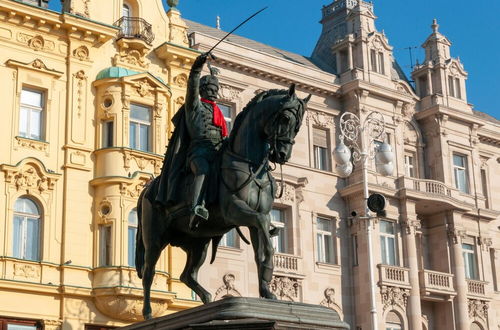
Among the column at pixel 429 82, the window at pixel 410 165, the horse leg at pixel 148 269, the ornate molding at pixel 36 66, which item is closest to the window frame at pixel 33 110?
the ornate molding at pixel 36 66

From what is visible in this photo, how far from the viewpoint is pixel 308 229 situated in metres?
34.6

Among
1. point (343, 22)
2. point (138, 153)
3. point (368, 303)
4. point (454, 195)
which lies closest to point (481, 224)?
point (454, 195)

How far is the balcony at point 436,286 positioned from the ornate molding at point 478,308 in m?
1.51

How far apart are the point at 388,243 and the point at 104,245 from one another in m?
12.8

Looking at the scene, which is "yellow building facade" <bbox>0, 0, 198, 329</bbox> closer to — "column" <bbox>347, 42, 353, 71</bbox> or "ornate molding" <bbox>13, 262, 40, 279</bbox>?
"ornate molding" <bbox>13, 262, 40, 279</bbox>

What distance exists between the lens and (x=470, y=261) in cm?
3978

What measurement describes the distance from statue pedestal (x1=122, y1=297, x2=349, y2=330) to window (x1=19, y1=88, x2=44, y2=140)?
757 inches

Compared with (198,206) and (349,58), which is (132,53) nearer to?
(349,58)

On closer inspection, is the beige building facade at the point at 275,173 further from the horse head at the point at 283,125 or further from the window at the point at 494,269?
the horse head at the point at 283,125

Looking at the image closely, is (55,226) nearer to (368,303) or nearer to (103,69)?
(103,69)

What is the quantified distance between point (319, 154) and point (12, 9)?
1364 cm

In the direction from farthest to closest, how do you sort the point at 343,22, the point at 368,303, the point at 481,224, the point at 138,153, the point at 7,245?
1. the point at 343,22
2. the point at 481,224
3. the point at 368,303
4. the point at 138,153
5. the point at 7,245

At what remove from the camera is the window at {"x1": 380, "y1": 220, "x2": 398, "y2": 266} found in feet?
119

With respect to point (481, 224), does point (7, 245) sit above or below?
below
